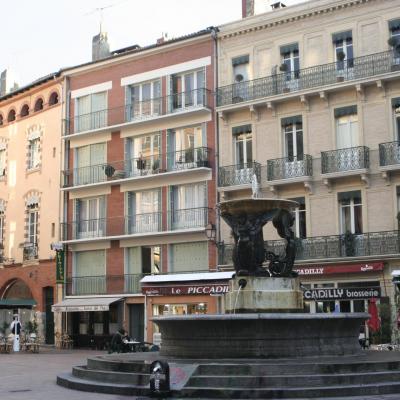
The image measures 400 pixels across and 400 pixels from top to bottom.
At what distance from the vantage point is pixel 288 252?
18281 millimetres

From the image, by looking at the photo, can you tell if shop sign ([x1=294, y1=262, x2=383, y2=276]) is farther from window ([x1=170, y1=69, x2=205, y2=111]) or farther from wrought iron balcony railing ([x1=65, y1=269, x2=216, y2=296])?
Answer: window ([x1=170, y1=69, x2=205, y2=111])

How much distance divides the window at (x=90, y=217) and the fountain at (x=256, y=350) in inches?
793

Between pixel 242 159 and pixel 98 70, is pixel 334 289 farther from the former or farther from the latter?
pixel 98 70

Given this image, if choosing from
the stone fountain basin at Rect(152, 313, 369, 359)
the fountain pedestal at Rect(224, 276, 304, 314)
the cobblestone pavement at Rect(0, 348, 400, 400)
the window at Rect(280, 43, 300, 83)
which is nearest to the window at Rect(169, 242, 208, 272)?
the window at Rect(280, 43, 300, 83)

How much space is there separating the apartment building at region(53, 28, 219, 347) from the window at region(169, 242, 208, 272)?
1.8 inches

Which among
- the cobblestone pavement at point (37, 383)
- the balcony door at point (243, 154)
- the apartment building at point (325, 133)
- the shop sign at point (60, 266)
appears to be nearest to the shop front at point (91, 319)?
the shop sign at point (60, 266)

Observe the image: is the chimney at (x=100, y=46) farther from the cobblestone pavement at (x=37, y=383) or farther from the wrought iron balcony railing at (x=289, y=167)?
the cobblestone pavement at (x=37, y=383)

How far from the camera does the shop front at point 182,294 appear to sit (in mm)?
32125

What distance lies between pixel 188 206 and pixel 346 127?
8.23 m

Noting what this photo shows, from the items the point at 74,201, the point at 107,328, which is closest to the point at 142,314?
the point at 107,328

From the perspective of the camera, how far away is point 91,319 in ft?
123

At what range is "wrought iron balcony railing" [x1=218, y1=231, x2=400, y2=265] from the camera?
95.8 feet

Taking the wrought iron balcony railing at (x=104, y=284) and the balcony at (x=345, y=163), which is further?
the wrought iron balcony railing at (x=104, y=284)

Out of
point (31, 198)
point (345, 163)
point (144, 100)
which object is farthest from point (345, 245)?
point (31, 198)
